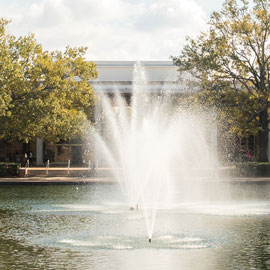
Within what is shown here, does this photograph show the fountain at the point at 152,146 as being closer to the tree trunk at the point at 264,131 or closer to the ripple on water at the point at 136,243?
the ripple on water at the point at 136,243

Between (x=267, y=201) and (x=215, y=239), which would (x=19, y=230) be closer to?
(x=215, y=239)

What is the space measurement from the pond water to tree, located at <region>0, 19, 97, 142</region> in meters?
10.7

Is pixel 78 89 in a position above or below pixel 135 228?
above

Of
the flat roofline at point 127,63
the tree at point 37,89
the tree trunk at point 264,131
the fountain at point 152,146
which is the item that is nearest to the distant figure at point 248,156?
the fountain at point 152,146

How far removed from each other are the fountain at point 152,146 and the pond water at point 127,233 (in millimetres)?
766

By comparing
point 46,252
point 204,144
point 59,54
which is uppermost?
point 59,54

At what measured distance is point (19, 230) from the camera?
1596cm

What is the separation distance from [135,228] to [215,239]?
2.67m

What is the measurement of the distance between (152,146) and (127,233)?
34.7 feet

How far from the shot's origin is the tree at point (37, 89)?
116 feet

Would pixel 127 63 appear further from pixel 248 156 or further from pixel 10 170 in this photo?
pixel 10 170

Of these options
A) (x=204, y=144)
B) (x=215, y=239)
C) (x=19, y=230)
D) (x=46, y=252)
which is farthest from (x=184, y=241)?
(x=204, y=144)

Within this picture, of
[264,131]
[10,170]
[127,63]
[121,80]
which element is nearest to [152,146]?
[10,170]

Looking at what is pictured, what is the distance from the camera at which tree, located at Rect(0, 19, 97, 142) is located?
116 ft
